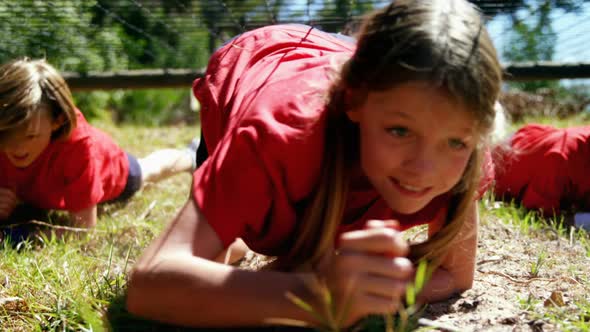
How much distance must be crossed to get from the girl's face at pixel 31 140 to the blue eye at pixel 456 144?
5.71 feet

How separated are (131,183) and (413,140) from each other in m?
2.02

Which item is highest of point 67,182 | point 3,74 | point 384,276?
point 384,276

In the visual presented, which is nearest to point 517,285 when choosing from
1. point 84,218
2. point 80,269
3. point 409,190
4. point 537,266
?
point 537,266

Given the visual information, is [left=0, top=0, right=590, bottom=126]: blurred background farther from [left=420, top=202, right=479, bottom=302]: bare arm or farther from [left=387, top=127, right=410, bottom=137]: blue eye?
[left=387, top=127, right=410, bottom=137]: blue eye

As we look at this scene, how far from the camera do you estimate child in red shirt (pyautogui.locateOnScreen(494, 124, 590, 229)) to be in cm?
274

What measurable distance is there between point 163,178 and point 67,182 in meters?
0.72

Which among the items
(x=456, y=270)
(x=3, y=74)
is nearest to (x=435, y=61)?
(x=456, y=270)

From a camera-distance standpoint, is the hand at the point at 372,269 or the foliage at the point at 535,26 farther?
the foliage at the point at 535,26

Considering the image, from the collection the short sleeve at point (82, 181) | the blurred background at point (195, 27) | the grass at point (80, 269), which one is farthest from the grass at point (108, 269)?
the blurred background at point (195, 27)

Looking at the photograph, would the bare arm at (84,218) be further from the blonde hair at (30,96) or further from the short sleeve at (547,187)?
the short sleeve at (547,187)

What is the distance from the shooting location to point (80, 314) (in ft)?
5.11

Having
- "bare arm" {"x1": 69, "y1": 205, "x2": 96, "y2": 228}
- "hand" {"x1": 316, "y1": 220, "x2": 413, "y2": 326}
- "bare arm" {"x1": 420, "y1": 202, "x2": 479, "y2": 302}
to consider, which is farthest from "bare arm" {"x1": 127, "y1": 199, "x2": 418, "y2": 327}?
"bare arm" {"x1": 69, "y1": 205, "x2": 96, "y2": 228}

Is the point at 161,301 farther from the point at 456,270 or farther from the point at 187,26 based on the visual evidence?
the point at 187,26

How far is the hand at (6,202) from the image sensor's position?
2543 mm
